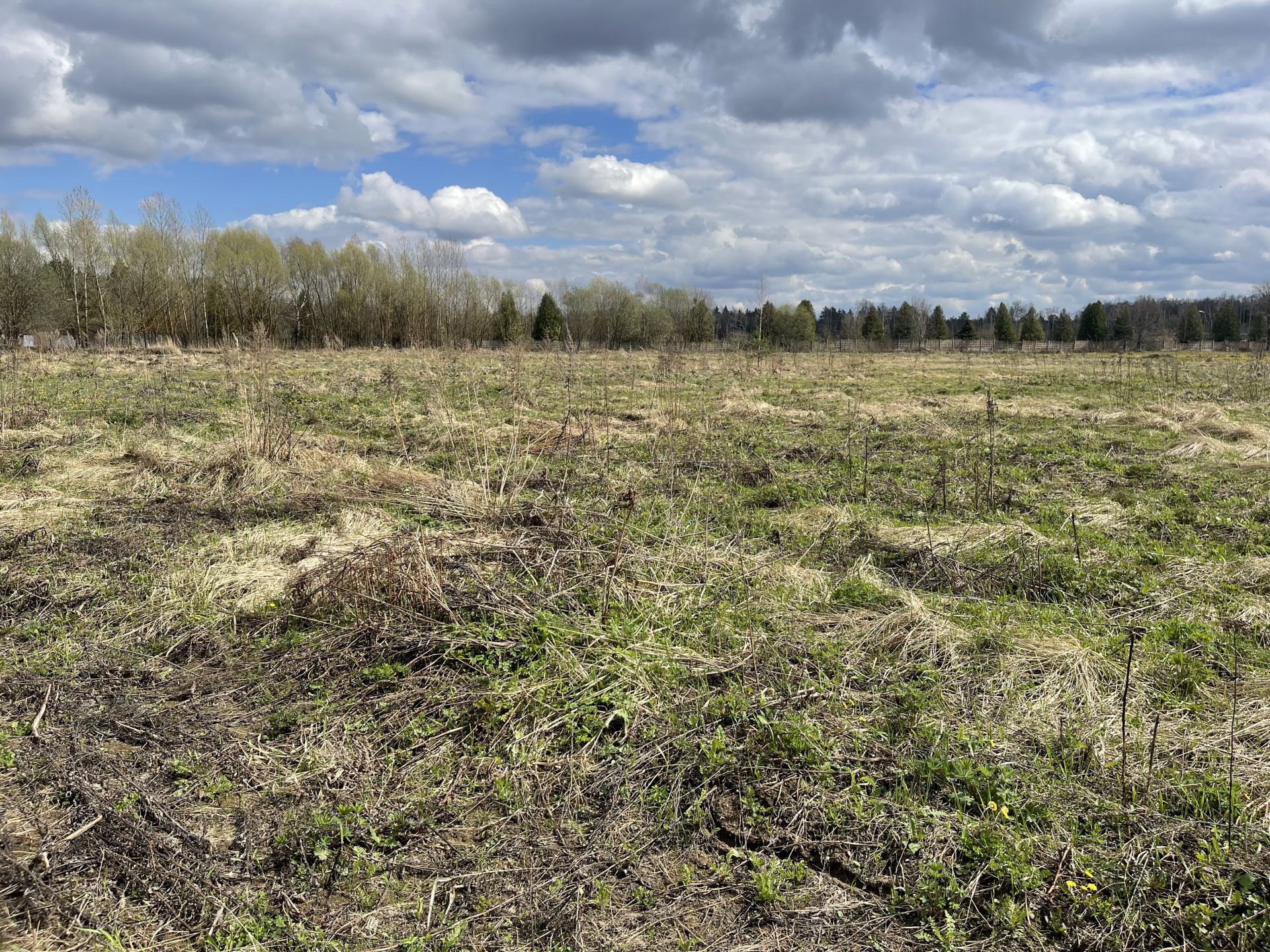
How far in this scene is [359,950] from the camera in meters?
2.15

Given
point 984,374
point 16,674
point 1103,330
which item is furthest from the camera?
point 1103,330

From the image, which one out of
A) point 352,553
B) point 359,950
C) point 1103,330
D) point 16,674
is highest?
point 1103,330

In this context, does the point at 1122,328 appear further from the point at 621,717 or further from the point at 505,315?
the point at 621,717

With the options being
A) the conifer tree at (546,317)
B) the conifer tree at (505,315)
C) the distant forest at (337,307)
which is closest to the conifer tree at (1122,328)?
the distant forest at (337,307)

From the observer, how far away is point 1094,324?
Answer: 2346 inches

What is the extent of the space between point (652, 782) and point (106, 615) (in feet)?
11.0

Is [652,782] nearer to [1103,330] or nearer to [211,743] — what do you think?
[211,743]

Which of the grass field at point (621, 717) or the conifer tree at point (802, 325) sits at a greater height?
the conifer tree at point (802, 325)

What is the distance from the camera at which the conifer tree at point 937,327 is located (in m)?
69.1

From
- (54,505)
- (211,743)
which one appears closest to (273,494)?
(54,505)

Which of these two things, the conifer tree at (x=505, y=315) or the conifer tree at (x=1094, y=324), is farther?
the conifer tree at (x=1094, y=324)

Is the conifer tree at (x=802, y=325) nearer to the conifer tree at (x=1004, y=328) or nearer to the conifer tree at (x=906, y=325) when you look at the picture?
the conifer tree at (x=906, y=325)

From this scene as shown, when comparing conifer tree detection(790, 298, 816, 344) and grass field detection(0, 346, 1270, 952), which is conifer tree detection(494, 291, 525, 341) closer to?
conifer tree detection(790, 298, 816, 344)

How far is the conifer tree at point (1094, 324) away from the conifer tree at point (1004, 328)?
5.08 metres
